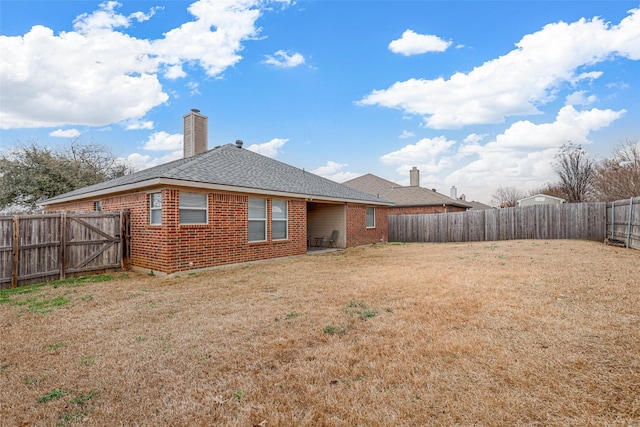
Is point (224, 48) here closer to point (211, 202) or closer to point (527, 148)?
point (211, 202)

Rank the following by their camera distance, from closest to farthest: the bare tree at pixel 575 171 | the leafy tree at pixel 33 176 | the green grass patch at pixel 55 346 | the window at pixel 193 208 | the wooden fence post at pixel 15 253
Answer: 1. the green grass patch at pixel 55 346
2. the wooden fence post at pixel 15 253
3. the window at pixel 193 208
4. the leafy tree at pixel 33 176
5. the bare tree at pixel 575 171

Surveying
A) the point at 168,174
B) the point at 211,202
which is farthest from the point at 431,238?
the point at 168,174

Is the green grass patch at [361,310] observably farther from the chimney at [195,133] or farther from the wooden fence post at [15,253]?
the chimney at [195,133]

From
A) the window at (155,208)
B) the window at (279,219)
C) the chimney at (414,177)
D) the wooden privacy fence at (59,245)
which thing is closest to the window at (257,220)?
the window at (279,219)

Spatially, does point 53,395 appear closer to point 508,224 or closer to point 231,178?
point 231,178

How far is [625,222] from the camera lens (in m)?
11.9

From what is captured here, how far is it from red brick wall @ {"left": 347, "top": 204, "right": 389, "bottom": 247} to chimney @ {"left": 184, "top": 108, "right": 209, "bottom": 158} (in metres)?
7.45

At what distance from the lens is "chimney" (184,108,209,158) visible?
44.7 ft

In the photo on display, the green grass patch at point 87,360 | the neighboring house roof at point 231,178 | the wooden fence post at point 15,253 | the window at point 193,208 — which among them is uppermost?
the neighboring house roof at point 231,178

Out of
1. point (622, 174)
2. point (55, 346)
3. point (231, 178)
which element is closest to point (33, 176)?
point (231, 178)

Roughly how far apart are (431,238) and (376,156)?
7.23 metres

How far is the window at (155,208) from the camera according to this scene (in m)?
8.65

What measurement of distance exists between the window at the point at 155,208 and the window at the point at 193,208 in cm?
71

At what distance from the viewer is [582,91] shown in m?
14.9
